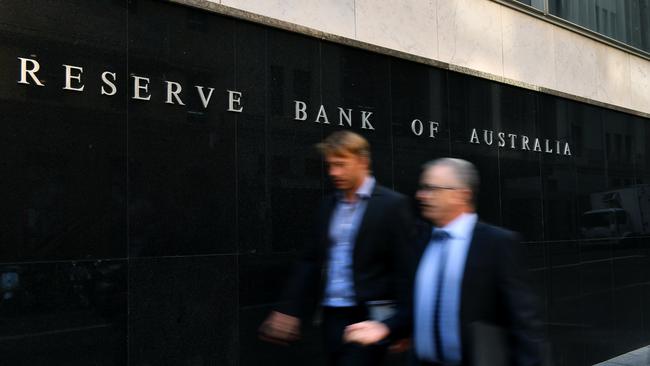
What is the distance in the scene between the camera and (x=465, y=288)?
271 centimetres

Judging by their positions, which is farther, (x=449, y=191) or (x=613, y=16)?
(x=613, y=16)

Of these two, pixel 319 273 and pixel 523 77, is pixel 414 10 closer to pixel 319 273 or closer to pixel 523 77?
pixel 523 77

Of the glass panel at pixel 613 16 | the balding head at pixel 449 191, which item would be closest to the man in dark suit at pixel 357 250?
the balding head at pixel 449 191

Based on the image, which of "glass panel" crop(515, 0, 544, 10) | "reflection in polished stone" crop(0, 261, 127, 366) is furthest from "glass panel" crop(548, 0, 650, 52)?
"reflection in polished stone" crop(0, 261, 127, 366)

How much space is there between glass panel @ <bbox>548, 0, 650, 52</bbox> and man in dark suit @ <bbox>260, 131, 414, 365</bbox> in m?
7.31

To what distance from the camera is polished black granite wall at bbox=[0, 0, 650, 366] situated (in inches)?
184

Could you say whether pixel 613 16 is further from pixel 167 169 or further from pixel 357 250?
pixel 357 250

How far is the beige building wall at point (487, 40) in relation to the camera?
6750mm

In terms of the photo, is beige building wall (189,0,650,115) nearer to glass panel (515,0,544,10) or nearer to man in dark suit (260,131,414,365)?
glass panel (515,0,544,10)

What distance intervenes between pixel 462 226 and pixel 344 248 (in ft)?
2.52

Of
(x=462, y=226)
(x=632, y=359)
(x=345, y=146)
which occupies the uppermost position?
(x=345, y=146)

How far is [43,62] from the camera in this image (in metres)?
4.77

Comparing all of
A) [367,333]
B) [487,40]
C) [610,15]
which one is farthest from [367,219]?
[610,15]

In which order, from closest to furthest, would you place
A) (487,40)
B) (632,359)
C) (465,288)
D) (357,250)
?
(465,288) → (357,250) → (487,40) → (632,359)
